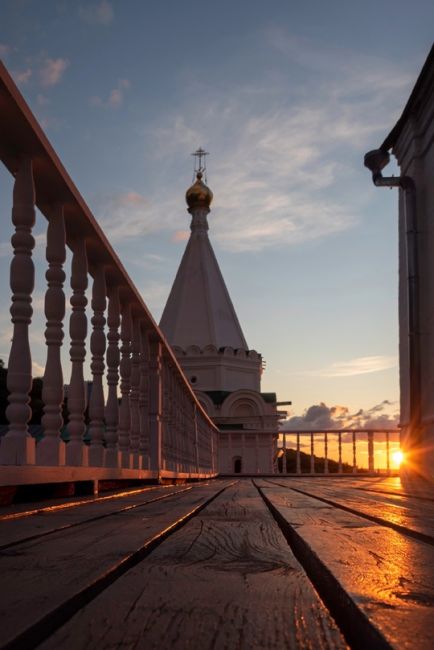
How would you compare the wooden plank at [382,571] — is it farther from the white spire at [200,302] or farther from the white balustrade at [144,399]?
the white spire at [200,302]

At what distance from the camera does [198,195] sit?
63125 mm

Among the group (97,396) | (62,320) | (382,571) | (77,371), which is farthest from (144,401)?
(382,571)

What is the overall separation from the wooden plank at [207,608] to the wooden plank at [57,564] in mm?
55

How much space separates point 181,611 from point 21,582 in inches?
12.7

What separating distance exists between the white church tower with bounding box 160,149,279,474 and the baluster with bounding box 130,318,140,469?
36.9 meters

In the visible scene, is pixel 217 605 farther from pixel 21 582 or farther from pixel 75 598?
pixel 21 582

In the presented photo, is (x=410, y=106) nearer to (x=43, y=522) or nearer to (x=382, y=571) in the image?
(x=43, y=522)

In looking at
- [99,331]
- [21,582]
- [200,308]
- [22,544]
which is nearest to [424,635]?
[21,582]

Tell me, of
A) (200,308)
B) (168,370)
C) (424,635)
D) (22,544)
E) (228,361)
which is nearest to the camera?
(424,635)

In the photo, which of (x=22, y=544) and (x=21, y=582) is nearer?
(x=21, y=582)

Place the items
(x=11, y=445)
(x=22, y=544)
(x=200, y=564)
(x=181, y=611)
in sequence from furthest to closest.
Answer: (x=11, y=445) → (x=22, y=544) → (x=200, y=564) → (x=181, y=611)

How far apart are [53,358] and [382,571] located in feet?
9.26

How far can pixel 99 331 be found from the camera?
16.0 ft

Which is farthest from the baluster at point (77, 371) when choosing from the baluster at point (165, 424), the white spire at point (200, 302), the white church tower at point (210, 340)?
the white spire at point (200, 302)
